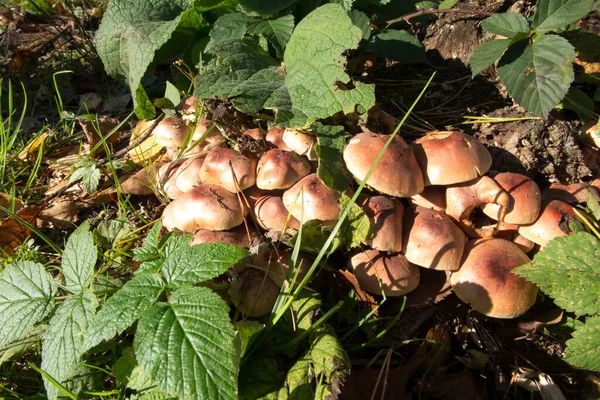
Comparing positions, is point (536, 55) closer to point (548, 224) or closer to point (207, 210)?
point (548, 224)

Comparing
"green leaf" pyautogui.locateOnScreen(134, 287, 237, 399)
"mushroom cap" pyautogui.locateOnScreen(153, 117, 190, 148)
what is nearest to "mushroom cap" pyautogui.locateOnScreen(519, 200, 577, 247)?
"green leaf" pyautogui.locateOnScreen(134, 287, 237, 399)

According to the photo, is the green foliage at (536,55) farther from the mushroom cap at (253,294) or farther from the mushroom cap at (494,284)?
the mushroom cap at (253,294)

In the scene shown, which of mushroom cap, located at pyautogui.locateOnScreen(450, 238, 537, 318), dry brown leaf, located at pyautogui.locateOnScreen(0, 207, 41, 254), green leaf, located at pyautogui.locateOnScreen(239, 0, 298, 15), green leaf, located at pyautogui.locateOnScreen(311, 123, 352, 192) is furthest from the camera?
dry brown leaf, located at pyautogui.locateOnScreen(0, 207, 41, 254)

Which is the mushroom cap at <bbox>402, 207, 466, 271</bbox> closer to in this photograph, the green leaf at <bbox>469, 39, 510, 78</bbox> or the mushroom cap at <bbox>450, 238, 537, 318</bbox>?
the mushroom cap at <bbox>450, 238, 537, 318</bbox>

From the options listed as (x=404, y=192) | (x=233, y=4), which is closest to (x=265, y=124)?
(x=233, y=4)

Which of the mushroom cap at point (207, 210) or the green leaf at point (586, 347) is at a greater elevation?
the mushroom cap at point (207, 210)

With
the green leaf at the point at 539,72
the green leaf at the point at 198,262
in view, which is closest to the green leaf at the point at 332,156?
the green leaf at the point at 198,262

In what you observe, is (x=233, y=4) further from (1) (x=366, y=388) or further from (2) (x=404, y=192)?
(1) (x=366, y=388)
